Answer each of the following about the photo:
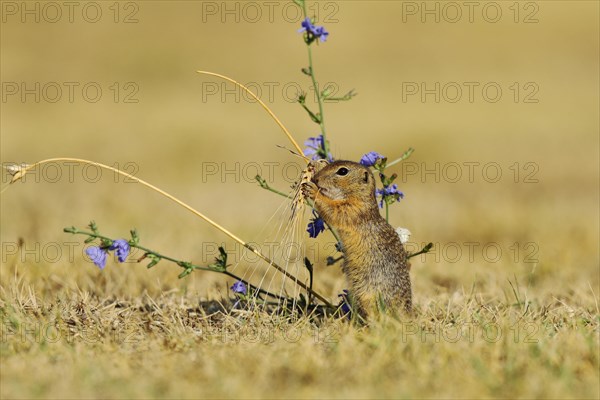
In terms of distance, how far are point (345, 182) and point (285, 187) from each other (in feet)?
24.2

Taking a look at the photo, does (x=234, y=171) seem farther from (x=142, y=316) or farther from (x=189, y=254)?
(x=142, y=316)

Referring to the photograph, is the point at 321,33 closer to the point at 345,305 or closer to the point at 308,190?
the point at 308,190

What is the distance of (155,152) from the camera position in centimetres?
1477

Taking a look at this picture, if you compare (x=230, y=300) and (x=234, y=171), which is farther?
(x=234, y=171)

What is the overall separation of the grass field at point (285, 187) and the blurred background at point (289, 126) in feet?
0.19

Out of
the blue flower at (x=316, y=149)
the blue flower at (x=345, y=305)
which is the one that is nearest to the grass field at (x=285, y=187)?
the blue flower at (x=345, y=305)

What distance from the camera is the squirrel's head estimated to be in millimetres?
4992

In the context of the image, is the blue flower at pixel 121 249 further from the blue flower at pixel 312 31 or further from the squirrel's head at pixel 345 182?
the blue flower at pixel 312 31

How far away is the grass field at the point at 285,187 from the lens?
3891mm

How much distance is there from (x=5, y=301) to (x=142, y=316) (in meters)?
0.76

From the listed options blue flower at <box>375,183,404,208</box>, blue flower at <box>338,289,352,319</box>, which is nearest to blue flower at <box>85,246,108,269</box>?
blue flower at <box>338,289,352,319</box>

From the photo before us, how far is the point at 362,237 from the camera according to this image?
489 centimetres

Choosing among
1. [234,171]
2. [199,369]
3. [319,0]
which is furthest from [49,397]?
[319,0]

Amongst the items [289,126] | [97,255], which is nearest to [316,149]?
[97,255]
